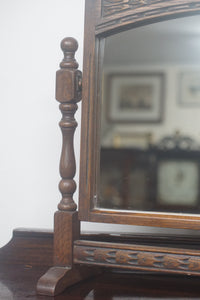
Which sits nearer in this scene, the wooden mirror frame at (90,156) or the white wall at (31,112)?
the wooden mirror frame at (90,156)

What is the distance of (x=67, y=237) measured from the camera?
939 mm

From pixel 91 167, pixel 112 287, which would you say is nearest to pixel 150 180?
pixel 91 167

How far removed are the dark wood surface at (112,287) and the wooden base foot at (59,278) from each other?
1cm

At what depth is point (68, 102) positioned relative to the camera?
0.94 meters

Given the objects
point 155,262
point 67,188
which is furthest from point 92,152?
point 155,262

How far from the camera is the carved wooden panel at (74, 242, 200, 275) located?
858mm

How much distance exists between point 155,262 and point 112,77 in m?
0.37

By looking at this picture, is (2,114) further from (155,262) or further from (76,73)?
(155,262)

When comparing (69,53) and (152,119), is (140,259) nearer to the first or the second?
(152,119)

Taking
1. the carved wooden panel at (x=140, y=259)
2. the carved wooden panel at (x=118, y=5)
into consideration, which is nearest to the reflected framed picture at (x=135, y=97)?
the carved wooden panel at (x=118, y=5)

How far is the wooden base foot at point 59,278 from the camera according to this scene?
0.88 m

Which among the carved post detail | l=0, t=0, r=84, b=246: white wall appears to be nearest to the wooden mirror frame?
the carved post detail

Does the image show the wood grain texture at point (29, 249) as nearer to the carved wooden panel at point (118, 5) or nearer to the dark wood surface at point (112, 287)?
the dark wood surface at point (112, 287)

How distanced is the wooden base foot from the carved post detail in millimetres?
122
